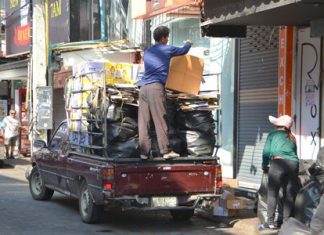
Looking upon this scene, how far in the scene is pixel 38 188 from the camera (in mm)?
11609

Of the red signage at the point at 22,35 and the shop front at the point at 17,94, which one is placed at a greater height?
the red signage at the point at 22,35

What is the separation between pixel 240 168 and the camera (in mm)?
12930

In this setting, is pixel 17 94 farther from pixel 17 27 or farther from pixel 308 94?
pixel 308 94

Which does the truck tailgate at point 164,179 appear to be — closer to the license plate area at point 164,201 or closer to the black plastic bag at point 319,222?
the license plate area at point 164,201

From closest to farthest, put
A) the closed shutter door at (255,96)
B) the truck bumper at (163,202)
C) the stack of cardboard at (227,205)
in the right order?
1. the truck bumper at (163,202)
2. the stack of cardboard at (227,205)
3. the closed shutter door at (255,96)

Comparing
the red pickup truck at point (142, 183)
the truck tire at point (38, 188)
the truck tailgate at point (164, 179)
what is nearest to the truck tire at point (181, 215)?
the red pickup truck at point (142, 183)

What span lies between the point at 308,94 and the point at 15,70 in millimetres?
14974

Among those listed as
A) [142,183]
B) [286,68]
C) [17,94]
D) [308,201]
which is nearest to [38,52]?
[286,68]

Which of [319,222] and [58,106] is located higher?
[58,106]

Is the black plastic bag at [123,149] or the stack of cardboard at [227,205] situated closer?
the black plastic bag at [123,149]

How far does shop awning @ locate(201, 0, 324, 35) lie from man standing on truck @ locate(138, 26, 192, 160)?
1073 mm

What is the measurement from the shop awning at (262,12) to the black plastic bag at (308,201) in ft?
7.84

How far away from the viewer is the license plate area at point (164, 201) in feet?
28.1

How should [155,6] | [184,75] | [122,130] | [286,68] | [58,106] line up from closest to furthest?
[122,130] < [184,75] < [286,68] < [155,6] < [58,106]
